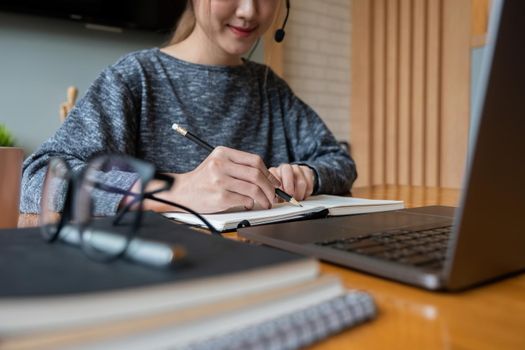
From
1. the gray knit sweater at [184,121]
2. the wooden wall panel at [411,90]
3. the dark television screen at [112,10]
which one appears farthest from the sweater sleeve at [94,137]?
the wooden wall panel at [411,90]

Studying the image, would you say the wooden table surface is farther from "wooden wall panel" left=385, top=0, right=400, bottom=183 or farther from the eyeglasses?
"wooden wall panel" left=385, top=0, right=400, bottom=183

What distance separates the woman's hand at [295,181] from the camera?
814mm

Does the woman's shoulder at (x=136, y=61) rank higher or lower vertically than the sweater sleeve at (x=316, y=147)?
higher

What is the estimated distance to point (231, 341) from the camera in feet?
0.70

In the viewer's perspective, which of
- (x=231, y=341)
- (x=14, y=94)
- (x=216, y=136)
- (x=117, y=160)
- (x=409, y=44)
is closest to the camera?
(x=231, y=341)

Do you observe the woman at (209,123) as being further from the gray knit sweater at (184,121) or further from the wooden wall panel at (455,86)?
the wooden wall panel at (455,86)

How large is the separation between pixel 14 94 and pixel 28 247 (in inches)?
67.5

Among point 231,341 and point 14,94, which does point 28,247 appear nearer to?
point 231,341

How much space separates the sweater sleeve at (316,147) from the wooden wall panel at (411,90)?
1.26 m

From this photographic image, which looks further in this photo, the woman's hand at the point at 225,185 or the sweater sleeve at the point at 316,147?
the sweater sleeve at the point at 316,147

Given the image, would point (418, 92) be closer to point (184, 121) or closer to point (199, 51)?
point (199, 51)

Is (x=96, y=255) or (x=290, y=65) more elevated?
(x=290, y=65)

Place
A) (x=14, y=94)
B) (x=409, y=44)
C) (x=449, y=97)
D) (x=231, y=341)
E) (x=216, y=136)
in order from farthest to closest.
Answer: (x=409, y=44) → (x=449, y=97) → (x=14, y=94) → (x=216, y=136) → (x=231, y=341)

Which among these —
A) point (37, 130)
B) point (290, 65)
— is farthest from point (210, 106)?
point (290, 65)
